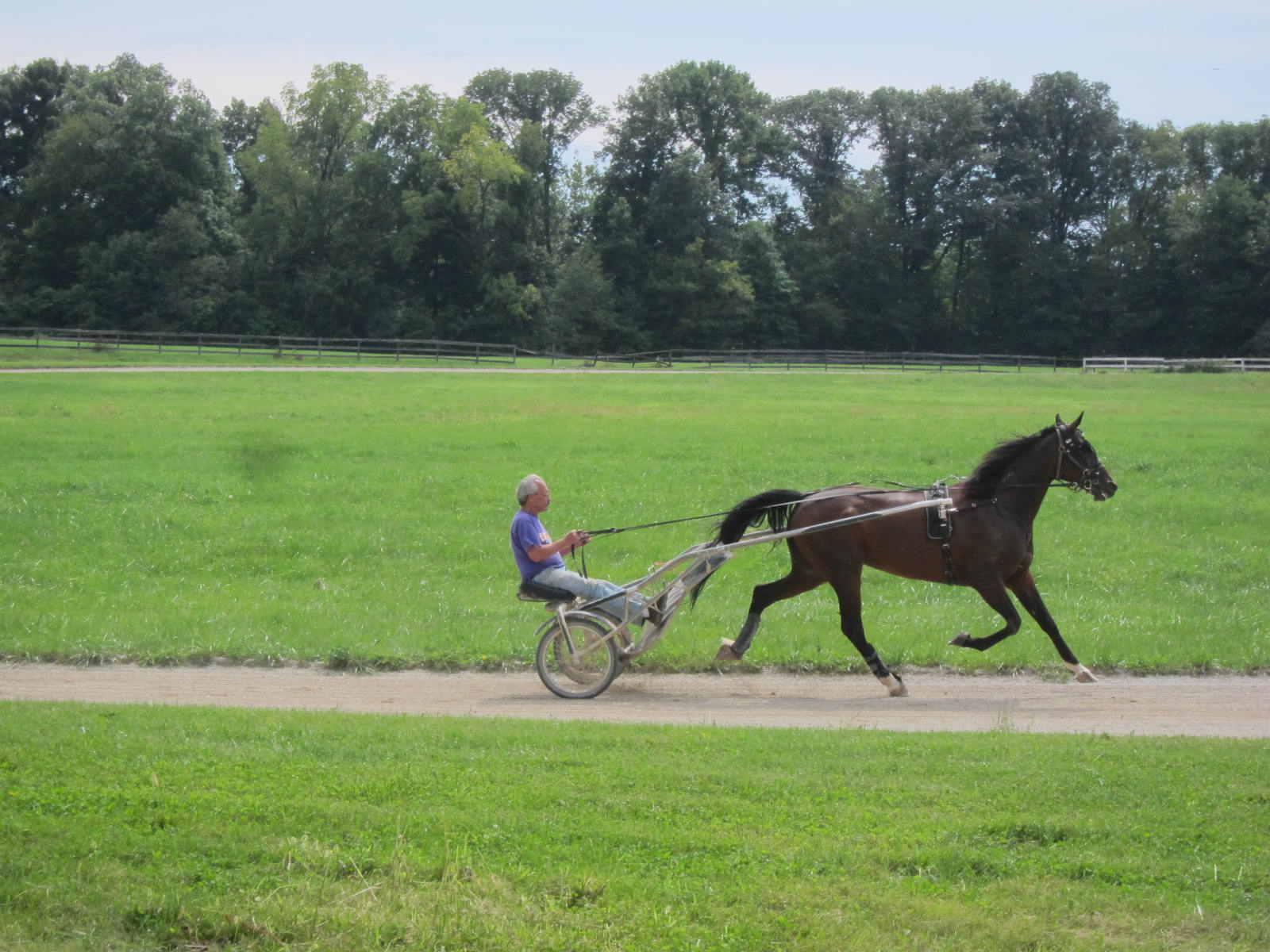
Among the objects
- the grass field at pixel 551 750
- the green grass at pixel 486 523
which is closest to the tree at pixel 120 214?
the green grass at pixel 486 523

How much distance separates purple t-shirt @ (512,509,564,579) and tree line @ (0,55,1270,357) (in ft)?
217

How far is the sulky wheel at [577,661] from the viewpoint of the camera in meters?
9.96

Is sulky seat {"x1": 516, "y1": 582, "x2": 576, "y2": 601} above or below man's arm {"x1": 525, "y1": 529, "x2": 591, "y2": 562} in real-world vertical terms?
below

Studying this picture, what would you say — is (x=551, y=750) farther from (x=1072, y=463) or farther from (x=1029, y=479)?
(x=1072, y=463)

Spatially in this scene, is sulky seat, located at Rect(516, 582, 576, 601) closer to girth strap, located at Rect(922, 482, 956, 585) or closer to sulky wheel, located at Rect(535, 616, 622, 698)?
sulky wheel, located at Rect(535, 616, 622, 698)

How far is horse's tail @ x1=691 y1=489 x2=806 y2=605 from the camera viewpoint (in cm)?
1070

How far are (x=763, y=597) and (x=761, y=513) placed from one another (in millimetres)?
758

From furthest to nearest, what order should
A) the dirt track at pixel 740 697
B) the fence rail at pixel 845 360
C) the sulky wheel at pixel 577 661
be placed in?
1. the fence rail at pixel 845 360
2. the sulky wheel at pixel 577 661
3. the dirt track at pixel 740 697

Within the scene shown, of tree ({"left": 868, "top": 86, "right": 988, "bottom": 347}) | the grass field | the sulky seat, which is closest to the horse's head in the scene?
the grass field

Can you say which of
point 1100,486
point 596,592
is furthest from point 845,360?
point 596,592

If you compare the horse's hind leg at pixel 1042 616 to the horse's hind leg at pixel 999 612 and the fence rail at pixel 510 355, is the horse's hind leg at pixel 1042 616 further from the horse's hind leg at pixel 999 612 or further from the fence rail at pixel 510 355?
the fence rail at pixel 510 355

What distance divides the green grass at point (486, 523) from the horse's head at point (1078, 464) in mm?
1861

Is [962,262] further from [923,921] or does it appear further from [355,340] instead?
[923,921]

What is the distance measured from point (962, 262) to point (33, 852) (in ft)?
292
